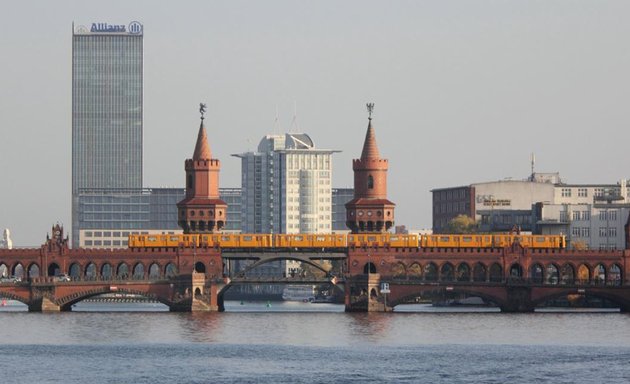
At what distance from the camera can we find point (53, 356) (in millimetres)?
150125

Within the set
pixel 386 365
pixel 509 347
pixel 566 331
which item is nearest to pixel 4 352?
pixel 386 365

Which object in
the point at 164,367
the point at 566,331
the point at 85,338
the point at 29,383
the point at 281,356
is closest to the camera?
the point at 29,383

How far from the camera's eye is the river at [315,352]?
135500 millimetres

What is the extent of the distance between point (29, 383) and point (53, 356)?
20282mm

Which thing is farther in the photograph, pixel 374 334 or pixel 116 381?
pixel 374 334

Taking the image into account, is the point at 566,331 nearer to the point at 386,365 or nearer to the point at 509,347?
the point at 509,347

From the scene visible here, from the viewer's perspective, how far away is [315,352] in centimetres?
15538

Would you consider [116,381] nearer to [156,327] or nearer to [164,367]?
[164,367]

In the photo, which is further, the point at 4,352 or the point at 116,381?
the point at 4,352

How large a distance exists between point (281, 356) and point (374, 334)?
1073 inches

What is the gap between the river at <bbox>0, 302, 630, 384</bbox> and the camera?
136 m

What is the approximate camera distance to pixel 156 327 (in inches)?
7416

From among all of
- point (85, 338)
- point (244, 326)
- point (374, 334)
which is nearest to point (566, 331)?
point (374, 334)

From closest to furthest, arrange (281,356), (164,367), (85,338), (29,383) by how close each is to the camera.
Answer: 1. (29,383)
2. (164,367)
3. (281,356)
4. (85,338)
